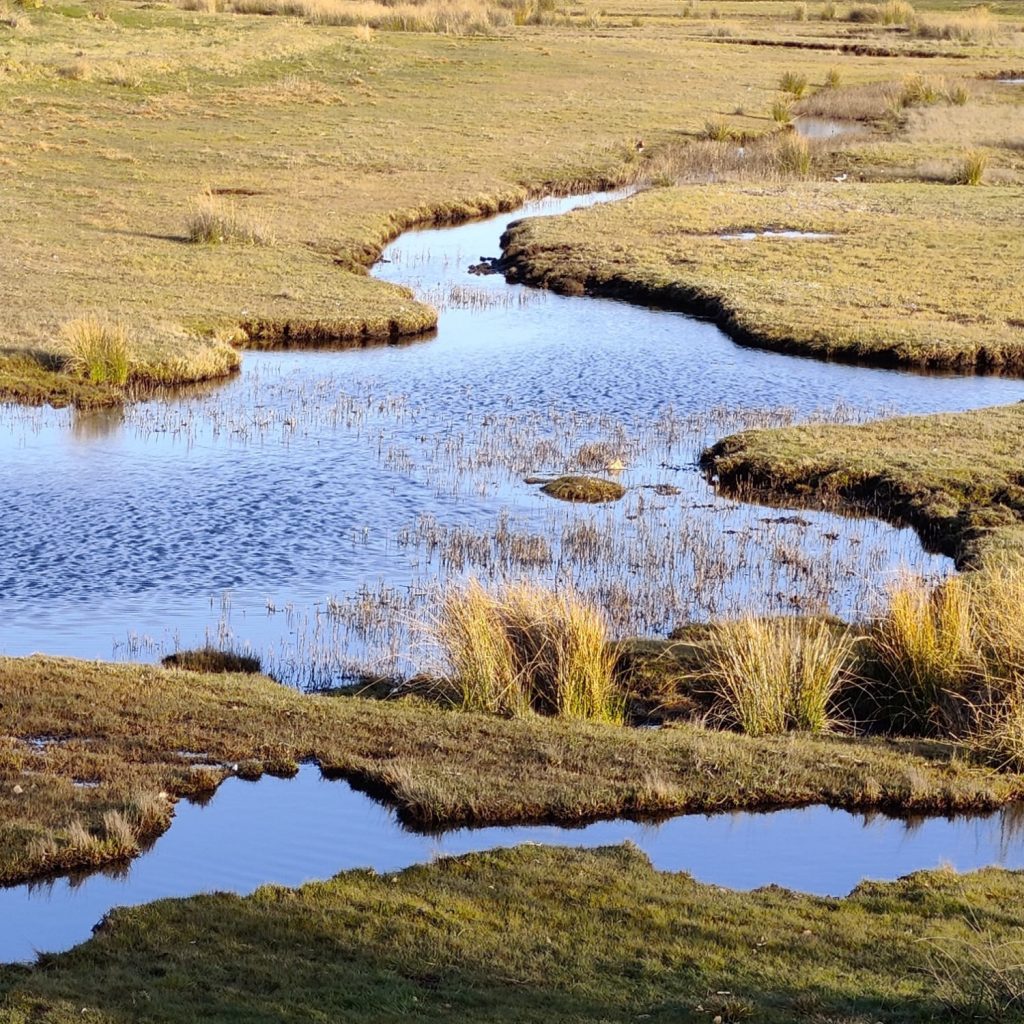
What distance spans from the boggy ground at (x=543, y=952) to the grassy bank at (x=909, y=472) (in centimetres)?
920

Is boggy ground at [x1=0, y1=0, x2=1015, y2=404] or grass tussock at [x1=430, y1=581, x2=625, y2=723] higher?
boggy ground at [x1=0, y1=0, x2=1015, y2=404]

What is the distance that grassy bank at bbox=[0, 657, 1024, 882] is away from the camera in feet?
37.4

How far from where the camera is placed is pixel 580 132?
56031mm

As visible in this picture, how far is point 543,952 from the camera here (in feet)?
29.5

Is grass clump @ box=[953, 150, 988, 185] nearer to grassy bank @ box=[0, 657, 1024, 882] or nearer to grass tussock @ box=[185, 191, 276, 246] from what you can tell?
grass tussock @ box=[185, 191, 276, 246]

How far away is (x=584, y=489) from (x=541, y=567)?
327 centimetres

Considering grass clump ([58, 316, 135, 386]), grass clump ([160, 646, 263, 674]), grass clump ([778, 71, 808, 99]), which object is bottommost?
grass clump ([160, 646, 263, 674])

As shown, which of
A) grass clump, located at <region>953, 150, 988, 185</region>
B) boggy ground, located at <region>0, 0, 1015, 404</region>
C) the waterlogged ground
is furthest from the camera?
grass clump, located at <region>953, 150, 988, 185</region>

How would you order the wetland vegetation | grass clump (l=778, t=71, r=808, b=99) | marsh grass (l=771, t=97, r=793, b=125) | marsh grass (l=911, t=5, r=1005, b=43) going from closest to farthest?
the wetland vegetation
marsh grass (l=771, t=97, r=793, b=125)
grass clump (l=778, t=71, r=808, b=99)
marsh grass (l=911, t=5, r=1005, b=43)

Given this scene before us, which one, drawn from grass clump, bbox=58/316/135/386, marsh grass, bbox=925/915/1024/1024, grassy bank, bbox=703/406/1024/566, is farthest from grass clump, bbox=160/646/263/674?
grass clump, bbox=58/316/135/386

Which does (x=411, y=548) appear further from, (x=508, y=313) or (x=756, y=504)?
(x=508, y=313)

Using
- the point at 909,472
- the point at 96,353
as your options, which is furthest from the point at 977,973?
the point at 96,353

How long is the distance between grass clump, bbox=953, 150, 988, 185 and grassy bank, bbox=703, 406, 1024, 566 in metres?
26.8

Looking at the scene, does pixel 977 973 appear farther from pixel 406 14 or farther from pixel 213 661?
pixel 406 14
